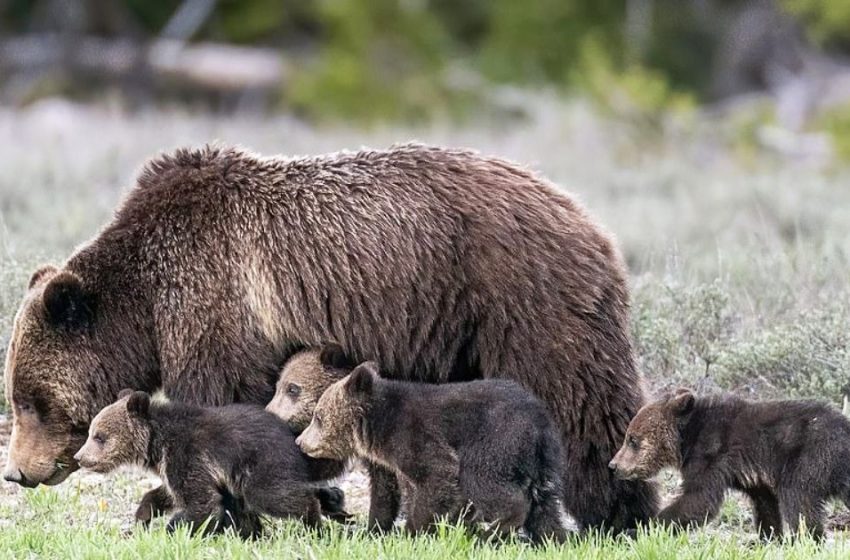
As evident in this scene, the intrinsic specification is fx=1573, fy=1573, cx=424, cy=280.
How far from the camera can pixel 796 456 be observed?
6.99 metres

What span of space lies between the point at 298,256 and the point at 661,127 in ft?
47.3

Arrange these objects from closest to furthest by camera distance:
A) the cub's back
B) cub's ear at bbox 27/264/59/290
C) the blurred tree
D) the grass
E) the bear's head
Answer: the grass, the cub's back, the bear's head, cub's ear at bbox 27/264/59/290, the blurred tree

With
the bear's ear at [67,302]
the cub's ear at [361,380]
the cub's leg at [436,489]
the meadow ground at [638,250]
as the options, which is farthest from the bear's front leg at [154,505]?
the cub's leg at [436,489]

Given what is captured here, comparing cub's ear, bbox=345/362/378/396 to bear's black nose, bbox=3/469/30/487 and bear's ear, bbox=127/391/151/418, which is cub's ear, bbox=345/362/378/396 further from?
bear's black nose, bbox=3/469/30/487

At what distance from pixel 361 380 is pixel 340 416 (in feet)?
0.66

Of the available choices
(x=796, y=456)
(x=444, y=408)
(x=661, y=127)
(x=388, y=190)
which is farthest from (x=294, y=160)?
(x=661, y=127)

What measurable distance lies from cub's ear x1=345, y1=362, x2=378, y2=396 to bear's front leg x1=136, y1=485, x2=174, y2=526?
1092mm

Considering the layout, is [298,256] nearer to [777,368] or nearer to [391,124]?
[777,368]

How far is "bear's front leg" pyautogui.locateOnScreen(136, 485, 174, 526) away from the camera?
7.49 m

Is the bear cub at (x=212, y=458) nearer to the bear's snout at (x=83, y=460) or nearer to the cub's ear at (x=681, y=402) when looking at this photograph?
the bear's snout at (x=83, y=460)

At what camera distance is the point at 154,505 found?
7.52 meters

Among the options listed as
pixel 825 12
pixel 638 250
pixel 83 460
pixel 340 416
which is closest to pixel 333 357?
pixel 340 416

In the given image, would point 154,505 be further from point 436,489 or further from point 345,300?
point 436,489

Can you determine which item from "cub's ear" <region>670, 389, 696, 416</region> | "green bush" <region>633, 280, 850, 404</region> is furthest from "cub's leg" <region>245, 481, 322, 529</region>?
A: "green bush" <region>633, 280, 850, 404</region>
